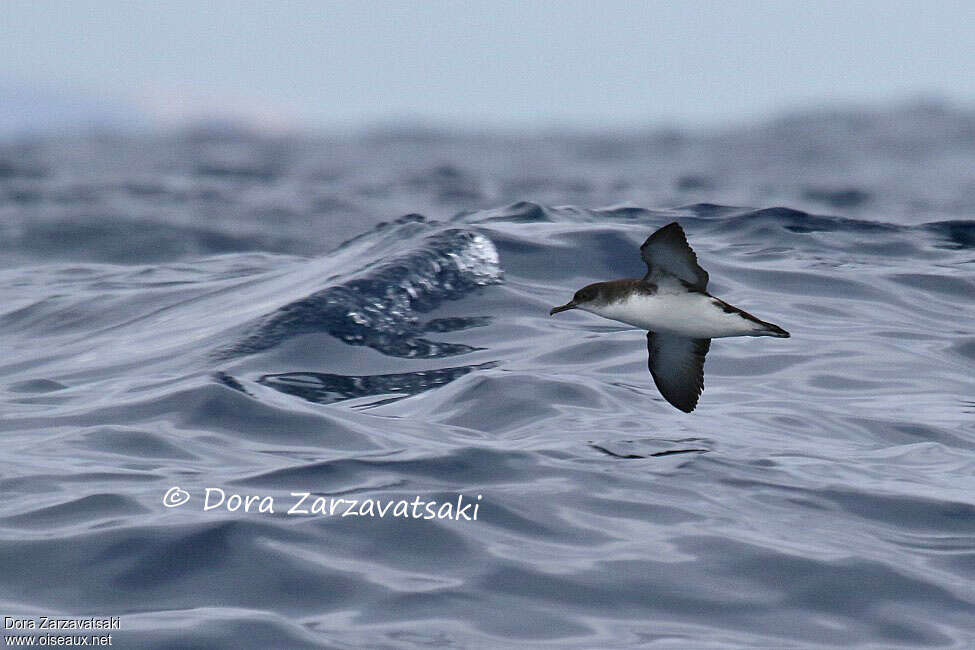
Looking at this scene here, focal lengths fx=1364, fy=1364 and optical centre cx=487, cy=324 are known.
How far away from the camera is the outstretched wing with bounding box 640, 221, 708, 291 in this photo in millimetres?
8336

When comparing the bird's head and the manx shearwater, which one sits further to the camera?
the bird's head

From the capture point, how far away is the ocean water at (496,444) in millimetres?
6902

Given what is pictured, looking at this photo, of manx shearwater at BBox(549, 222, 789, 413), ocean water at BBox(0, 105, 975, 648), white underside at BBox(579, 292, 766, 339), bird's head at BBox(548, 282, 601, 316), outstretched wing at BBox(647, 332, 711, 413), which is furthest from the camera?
outstretched wing at BBox(647, 332, 711, 413)

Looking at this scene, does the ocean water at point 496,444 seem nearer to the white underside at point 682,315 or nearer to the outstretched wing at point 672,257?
the white underside at point 682,315

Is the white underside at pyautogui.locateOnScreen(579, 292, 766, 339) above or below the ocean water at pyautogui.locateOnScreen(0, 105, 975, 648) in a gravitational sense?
above

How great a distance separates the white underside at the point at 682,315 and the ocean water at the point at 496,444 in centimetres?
94

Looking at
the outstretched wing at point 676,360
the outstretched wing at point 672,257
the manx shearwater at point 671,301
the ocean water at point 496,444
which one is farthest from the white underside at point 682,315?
the ocean water at point 496,444

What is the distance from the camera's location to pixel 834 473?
29.9 ft

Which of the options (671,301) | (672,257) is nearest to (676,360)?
(671,301)

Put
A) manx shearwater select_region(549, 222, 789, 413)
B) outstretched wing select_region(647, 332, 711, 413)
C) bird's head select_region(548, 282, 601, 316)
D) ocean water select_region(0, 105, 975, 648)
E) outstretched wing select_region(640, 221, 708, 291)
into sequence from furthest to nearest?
1. outstretched wing select_region(647, 332, 711, 413)
2. bird's head select_region(548, 282, 601, 316)
3. manx shearwater select_region(549, 222, 789, 413)
4. outstretched wing select_region(640, 221, 708, 291)
5. ocean water select_region(0, 105, 975, 648)

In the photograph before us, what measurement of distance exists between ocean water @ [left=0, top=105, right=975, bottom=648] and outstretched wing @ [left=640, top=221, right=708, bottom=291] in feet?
4.19

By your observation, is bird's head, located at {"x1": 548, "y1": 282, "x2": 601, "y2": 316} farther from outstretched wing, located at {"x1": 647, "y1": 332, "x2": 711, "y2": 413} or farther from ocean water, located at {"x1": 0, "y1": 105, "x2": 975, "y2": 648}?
ocean water, located at {"x1": 0, "y1": 105, "x2": 975, "y2": 648}

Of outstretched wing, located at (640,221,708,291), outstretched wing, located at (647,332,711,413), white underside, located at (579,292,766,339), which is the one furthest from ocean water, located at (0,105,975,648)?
outstretched wing, located at (640,221,708,291)

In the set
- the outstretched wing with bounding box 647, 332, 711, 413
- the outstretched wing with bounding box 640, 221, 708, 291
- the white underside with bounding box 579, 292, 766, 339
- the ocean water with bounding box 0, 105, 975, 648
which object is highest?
the outstretched wing with bounding box 640, 221, 708, 291
